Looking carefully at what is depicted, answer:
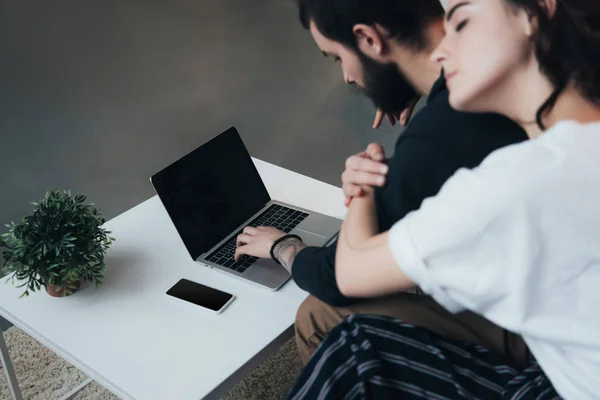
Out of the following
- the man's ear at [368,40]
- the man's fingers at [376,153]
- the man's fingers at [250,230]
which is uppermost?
the man's ear at [368,40]

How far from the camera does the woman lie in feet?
2.16

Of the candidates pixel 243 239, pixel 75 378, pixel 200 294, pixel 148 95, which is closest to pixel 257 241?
pixel 243 239

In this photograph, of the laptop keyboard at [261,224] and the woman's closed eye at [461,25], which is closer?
the woman's closed eye at [461,25]

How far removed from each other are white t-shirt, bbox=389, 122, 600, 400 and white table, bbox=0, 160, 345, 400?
0.39 m

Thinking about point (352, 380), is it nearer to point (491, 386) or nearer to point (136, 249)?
point (491, 386)

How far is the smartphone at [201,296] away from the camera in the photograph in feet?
3.55

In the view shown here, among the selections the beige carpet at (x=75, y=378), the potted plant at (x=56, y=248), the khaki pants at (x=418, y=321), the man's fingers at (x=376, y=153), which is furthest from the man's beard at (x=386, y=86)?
the beige carpet at (x=75, y=378)

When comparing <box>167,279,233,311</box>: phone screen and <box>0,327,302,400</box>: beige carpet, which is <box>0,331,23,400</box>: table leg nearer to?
<box>0,327,302,400</box>: beige carpet

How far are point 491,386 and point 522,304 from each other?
21 cm

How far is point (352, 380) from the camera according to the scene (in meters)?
0.85

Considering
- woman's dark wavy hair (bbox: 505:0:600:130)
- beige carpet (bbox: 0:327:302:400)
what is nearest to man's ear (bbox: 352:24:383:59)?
woman's dark wavy hair (bbox: 505:0:600:130)

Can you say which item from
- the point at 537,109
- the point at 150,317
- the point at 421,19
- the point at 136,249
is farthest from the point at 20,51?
the point at 537,109

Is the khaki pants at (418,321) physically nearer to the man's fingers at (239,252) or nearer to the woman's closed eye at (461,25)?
the man's fingers at (239,252)

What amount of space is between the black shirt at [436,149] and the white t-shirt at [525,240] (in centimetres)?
17
